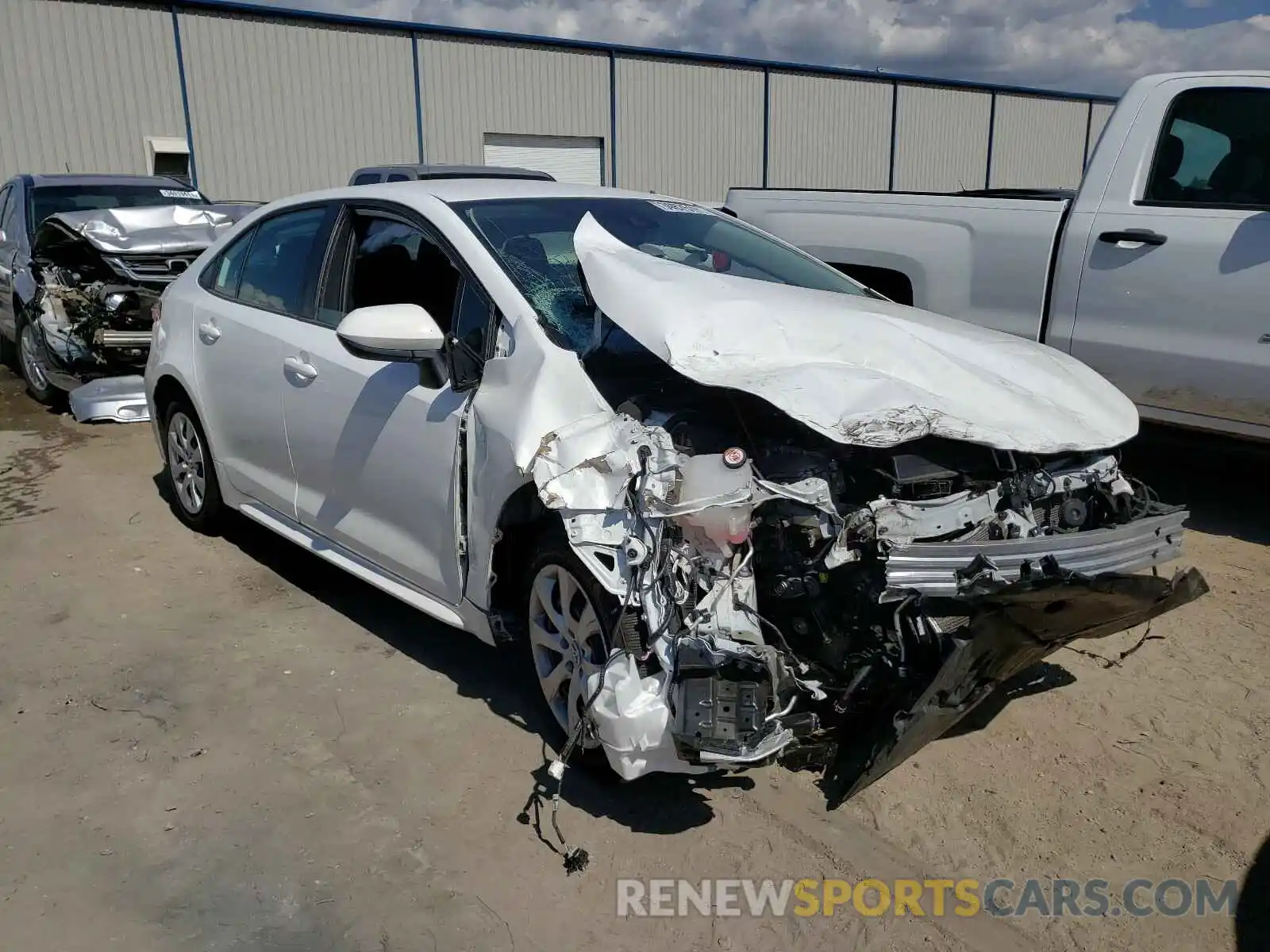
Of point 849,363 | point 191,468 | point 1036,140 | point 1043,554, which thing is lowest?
point 191,468

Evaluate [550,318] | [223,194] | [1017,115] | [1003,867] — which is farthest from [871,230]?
[1017,115]

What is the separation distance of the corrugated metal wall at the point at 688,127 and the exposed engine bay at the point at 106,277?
14888 millimetres

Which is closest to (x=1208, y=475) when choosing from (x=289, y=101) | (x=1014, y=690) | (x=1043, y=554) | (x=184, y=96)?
(x=1014, y=690)

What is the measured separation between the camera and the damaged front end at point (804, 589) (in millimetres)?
2645

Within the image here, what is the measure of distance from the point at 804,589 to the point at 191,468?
12.4ft

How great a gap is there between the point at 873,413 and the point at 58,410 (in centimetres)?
827

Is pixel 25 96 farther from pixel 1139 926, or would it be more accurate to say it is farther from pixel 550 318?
pixel 1139 926

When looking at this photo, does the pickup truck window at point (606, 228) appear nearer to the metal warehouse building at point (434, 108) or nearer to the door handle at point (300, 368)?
the door handle at point (300, 368)

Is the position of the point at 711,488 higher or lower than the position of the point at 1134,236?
lower

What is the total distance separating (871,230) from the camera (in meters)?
5.93

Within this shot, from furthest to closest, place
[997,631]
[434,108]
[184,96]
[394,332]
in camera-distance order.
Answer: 1. [434,108]
2. [184,96]
3. [394,332]
4. [997,631]

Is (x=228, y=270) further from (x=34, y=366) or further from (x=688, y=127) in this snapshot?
(x=688, y=127)

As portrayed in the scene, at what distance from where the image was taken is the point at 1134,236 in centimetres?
501

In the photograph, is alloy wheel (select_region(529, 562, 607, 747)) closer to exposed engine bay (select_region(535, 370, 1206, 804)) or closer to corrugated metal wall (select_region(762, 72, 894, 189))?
exposed engine bay (select_region(535, 370, 1206, 804))
